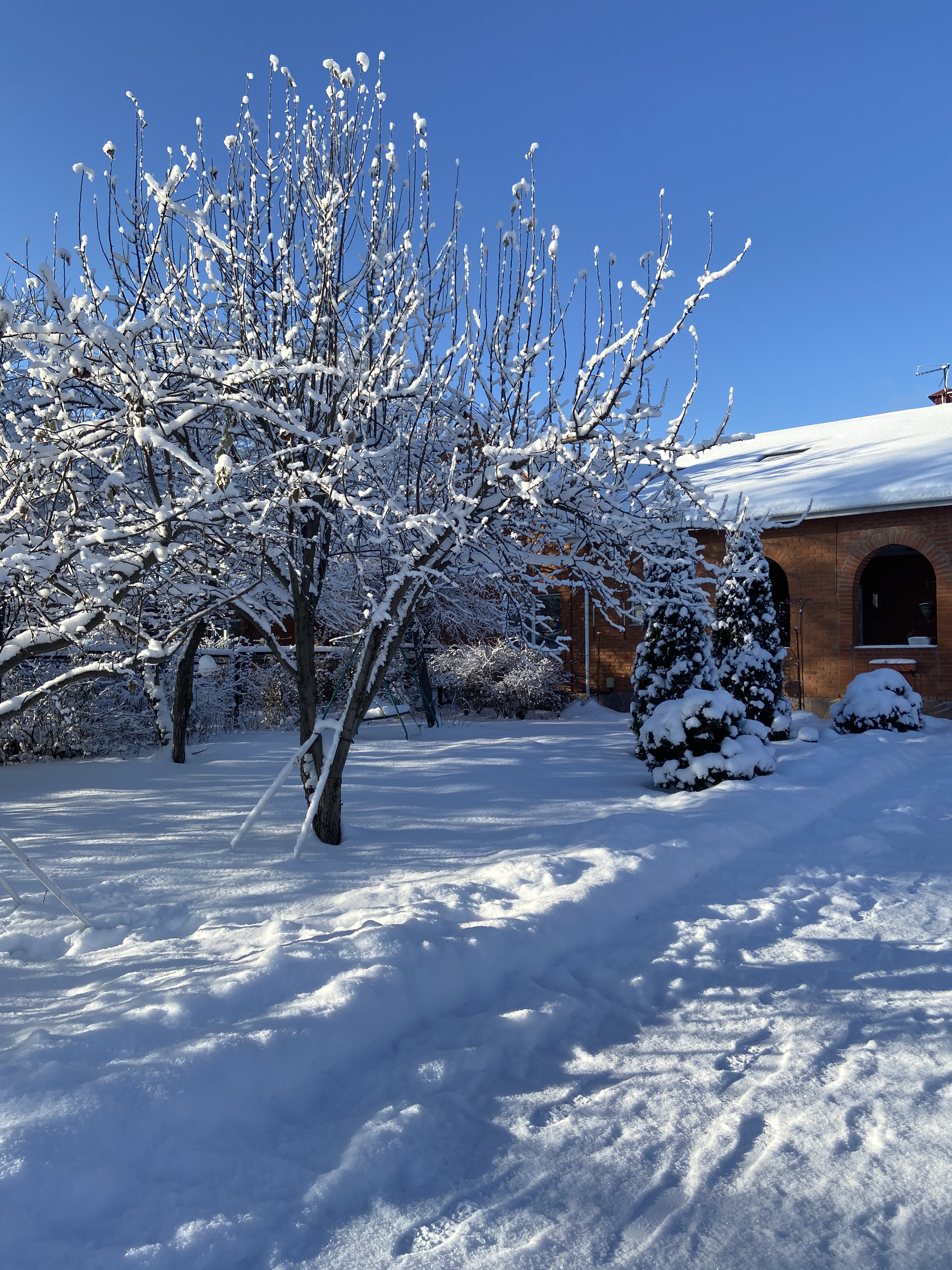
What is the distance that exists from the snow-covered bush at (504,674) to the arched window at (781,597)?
5.06 m

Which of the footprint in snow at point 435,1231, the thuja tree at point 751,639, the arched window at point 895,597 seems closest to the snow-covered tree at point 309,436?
the footprint in snow at point 435,1231

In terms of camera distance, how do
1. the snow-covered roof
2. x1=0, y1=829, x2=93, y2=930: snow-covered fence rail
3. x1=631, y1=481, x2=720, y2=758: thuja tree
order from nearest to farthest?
x1=0, y1=829, x2=93, y2=930: snow-covered fence rail
x1=631, y1=481, x2=720, y2=758: thuja tree
the snow-covered roof

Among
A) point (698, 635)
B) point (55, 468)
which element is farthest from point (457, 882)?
point (698, 635)

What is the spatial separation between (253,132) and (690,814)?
20.7ft

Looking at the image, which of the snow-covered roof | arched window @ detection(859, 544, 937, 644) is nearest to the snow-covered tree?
the snow-covered roof

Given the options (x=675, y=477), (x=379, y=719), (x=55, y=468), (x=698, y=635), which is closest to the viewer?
(x=55, y=468)

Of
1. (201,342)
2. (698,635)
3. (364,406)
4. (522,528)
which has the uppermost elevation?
(201,342)

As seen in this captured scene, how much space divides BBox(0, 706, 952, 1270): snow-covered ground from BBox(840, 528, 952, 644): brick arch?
12.1 metres

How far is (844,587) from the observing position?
1752 cm

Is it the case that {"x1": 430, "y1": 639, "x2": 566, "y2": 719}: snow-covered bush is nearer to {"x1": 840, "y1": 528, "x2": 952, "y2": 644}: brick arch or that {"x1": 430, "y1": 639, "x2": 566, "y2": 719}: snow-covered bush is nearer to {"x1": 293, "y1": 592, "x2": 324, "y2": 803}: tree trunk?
{"x1": 840, "y1": 528, "x2": 952, "y2": 644}: brick arch

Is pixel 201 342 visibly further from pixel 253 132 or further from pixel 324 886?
pixel 324 886

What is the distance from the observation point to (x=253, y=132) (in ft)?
19.4

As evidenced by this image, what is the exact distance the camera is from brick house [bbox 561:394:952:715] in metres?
16.5

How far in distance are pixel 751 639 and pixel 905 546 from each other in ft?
24.6
